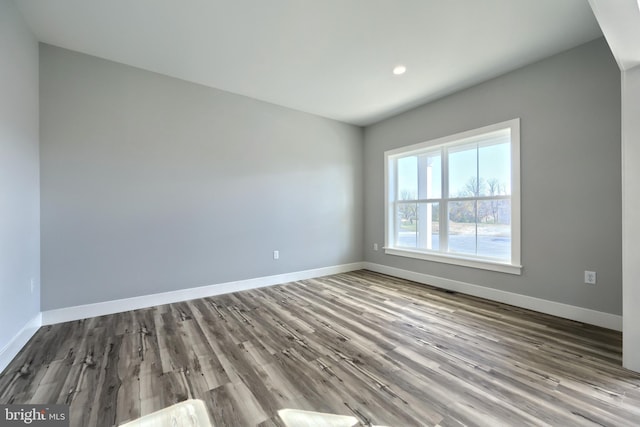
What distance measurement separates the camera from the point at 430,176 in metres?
3.98

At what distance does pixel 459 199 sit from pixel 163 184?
381cm

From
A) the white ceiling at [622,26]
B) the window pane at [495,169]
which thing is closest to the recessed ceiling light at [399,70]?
the window pane at [495,169]

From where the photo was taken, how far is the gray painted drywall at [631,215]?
1.68m

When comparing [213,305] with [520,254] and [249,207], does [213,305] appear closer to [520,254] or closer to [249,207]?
[249,207]

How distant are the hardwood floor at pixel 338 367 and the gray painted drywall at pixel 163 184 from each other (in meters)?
0.62

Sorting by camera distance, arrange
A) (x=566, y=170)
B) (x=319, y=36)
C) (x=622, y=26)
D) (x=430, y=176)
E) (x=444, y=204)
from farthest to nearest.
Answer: (x=430, y=176)
(x=444, y=204)
(x=566, y=170)
(x=319, y=36)
(x=622, y=26)

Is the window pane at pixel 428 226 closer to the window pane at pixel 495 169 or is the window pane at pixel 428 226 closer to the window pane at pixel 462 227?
the window pane at pixel 462 227

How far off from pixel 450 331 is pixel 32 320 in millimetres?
3732

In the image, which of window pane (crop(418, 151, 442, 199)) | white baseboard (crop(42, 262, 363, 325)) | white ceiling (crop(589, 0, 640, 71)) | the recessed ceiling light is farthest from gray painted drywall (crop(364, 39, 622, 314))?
white baseboard (crop(42, 262, 363, 325))

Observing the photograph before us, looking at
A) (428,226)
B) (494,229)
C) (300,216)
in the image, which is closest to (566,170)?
(494,229)

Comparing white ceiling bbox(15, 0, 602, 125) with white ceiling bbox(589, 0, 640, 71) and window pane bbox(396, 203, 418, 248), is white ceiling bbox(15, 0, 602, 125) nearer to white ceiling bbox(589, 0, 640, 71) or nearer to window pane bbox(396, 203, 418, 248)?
white ceiling bbox(589, 0, 640, 71)

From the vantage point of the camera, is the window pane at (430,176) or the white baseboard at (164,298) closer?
the white baseboard at (164,298)

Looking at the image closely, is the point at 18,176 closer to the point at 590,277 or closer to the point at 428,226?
the point at 428,226

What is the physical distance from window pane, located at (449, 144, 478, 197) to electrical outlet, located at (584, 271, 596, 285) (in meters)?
1.33
